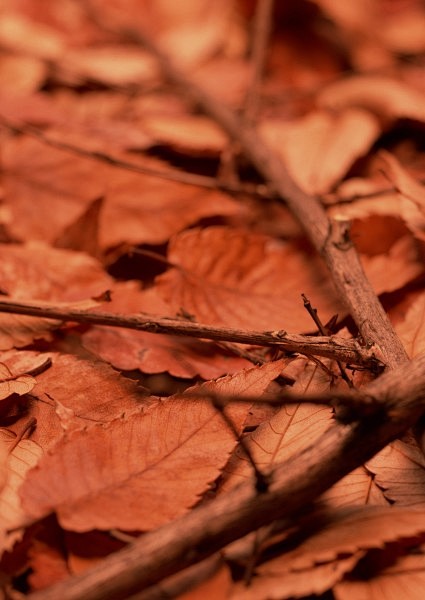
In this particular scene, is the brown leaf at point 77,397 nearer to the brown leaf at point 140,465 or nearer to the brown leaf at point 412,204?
the brown leaf at point 140,465

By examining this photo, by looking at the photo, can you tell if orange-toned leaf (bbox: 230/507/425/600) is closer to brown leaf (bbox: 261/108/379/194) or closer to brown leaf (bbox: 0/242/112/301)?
brown leaf (bbox: 0/242/112/301)

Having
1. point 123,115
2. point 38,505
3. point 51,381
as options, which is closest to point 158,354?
point 51,381

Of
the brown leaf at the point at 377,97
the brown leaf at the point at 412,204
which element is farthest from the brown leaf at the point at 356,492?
the brown leaf at the point at 377,97

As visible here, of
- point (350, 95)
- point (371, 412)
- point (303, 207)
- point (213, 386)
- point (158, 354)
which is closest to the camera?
point (371, 412)

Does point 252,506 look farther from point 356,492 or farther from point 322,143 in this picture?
point 322,143

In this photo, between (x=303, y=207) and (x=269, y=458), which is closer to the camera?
(x=269, y=458)

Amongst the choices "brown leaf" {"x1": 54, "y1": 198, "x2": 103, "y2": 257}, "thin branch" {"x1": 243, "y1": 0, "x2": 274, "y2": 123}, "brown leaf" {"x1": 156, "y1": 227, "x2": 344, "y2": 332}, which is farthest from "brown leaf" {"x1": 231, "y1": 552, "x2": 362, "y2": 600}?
"thin branch" {"x1": 243, "y1": 0, "x2": 274, "y2": 123}

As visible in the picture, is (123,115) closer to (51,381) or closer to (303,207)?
(303,207)

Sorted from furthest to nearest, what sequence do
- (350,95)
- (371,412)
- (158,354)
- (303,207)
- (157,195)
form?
(350,95), (157,195), (303,207), (158,354), (371,412)
